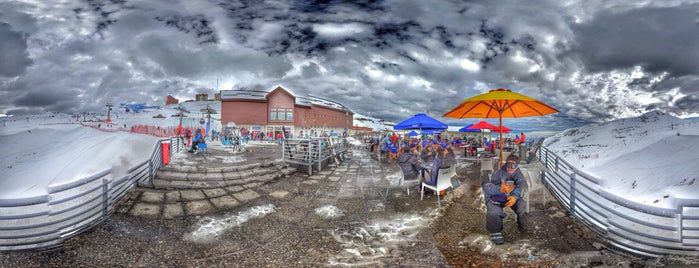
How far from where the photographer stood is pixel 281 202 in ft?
21.4

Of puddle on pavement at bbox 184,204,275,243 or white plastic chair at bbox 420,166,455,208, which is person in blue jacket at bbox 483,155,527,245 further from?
puddle on pavement at bbox 184,204,275,243

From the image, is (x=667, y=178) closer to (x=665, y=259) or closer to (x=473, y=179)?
(x=473, y=179)

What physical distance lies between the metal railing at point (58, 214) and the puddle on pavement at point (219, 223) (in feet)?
5.23

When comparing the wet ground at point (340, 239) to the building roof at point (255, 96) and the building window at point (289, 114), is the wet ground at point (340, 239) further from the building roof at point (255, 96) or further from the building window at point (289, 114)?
the building roof at point (255, 96)

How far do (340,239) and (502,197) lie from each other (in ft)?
8.43

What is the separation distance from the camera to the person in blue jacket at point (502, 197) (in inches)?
158

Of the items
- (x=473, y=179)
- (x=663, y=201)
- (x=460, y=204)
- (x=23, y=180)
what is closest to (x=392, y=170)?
(x=473, y=179)

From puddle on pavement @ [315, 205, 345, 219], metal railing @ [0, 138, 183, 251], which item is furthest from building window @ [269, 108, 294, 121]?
puddle on pavement @ [315, 205, 345, 219]

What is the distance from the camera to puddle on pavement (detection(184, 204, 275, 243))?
453 centimetres

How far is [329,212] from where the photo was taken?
577cm

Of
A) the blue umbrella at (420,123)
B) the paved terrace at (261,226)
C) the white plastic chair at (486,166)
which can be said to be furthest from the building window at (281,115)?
the white plastic chair at (486,166)

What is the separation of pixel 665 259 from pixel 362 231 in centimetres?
380

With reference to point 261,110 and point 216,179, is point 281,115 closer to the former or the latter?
point 261,110

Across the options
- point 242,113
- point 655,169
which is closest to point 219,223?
point 655,169
